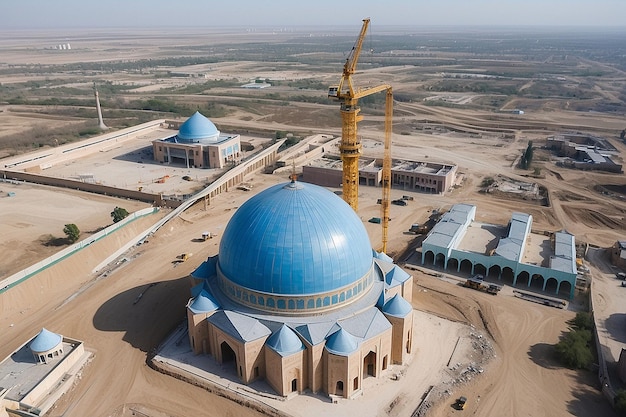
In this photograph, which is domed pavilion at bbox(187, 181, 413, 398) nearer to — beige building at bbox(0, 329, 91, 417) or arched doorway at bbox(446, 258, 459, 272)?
beige building at bbox(0, 329, 91, 417)

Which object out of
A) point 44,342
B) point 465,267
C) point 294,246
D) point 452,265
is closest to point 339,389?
point 294,246

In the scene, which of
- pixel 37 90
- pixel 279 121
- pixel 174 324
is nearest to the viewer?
pixel 174 324

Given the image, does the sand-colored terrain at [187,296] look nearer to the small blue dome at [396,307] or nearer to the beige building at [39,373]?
the beige building at [39,373]

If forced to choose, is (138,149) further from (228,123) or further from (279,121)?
(279,121)

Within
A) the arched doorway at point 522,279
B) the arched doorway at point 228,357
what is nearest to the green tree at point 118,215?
the arched doorway at point 228,357

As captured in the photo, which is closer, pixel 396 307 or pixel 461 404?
pixel 461 404

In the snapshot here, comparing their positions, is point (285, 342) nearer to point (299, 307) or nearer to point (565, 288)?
point (299, 307)

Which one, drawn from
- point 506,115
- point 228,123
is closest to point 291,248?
point 228,123

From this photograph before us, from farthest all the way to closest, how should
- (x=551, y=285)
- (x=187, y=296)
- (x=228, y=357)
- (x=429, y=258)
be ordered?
(x=429, y=258), (x=551, y=285), (x=187, y=296), (x=228, y=357)
